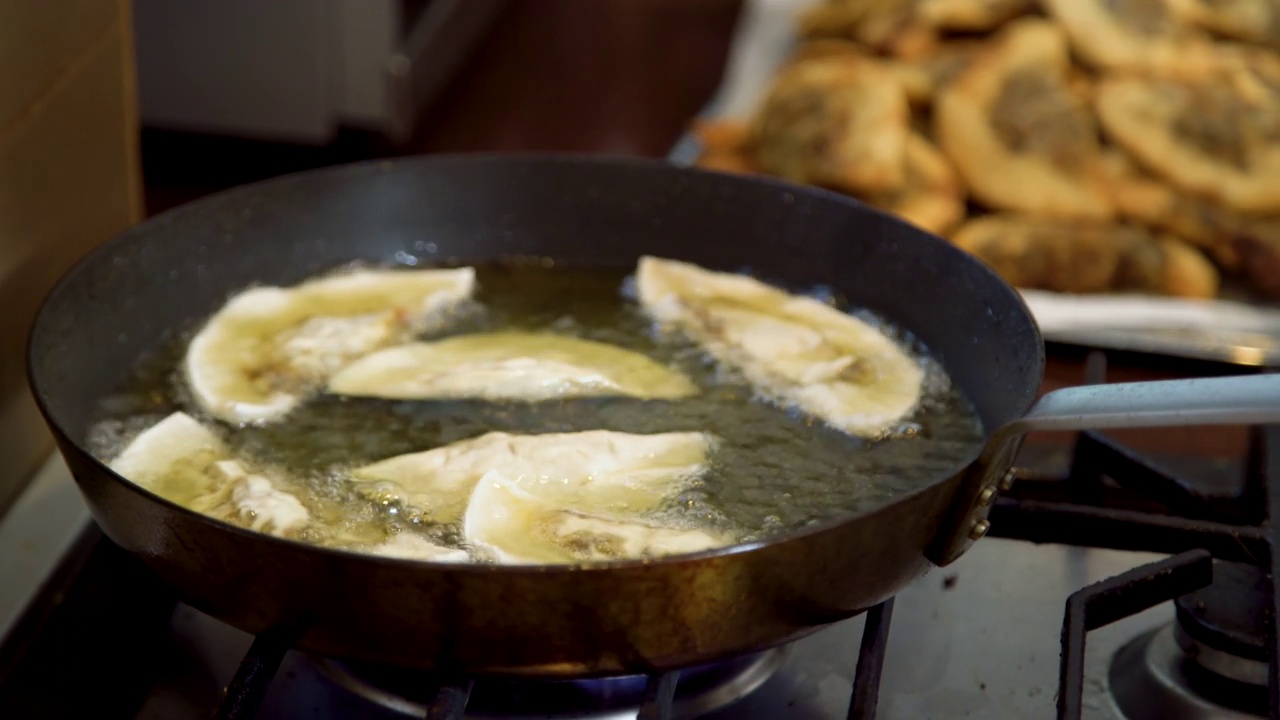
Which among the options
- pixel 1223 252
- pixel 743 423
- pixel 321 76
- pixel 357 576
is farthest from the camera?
pixel 321 76

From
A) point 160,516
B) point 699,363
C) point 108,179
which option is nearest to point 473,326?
point 699,363

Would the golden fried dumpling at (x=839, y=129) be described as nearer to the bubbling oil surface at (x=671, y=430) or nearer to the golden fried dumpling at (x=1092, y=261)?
the golden fried dumpling at (x=1092, y=261)

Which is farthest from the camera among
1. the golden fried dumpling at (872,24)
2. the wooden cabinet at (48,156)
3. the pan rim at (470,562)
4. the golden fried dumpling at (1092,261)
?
the golden fried dumpling at (872,24)

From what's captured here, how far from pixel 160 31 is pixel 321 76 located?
25 cm

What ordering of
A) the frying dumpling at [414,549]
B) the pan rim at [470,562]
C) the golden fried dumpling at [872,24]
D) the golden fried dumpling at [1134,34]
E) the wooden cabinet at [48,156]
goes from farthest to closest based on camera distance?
1. the golden fried dumpling at [872,24]
2. the golden fried dumpling at [1134,34]
3. the wooden cabinet at [48,156]
4. the frying dumpling at [414,549]
5. the pan rim at [470,562]

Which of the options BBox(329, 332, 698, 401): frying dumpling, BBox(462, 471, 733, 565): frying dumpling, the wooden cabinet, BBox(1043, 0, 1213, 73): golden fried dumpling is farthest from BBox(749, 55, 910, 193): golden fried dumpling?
BBox(462, 471, 733, 565): frying dumpling

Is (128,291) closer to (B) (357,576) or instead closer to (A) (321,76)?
(B) (357,576)

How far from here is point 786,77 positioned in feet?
6.07

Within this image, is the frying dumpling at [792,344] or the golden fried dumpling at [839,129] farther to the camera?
the golden fried dumpling at [839,129]

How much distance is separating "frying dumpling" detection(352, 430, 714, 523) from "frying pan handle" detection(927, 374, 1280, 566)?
0.18 meters

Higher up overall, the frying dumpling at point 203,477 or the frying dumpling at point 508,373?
the frying dumpling at point 203,477

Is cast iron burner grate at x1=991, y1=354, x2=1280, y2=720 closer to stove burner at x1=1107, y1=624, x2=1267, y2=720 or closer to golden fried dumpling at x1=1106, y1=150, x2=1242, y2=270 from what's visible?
stove burner at x1=1107, y1=624, x2=1267, y2=720

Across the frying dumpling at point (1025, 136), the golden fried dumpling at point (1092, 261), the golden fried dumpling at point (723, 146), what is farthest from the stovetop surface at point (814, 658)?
the golden fried dumpling at point (723, 146)

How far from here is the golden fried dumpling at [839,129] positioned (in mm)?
1678
